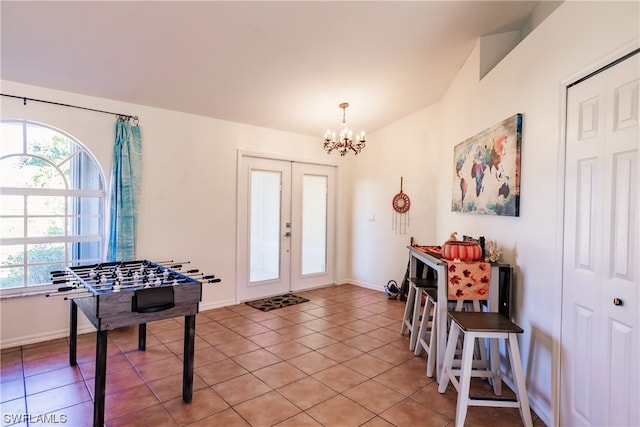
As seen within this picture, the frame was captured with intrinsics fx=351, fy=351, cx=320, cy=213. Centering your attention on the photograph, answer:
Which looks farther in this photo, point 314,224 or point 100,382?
point 314,224

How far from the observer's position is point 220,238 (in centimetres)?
473

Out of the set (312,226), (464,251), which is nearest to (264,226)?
(312,226)

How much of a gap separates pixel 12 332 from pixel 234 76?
129 inches

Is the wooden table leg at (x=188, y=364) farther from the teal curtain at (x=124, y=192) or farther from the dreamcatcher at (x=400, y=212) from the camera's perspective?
the dreamcatcher at (x=400, y=212)

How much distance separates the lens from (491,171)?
9.95 ft

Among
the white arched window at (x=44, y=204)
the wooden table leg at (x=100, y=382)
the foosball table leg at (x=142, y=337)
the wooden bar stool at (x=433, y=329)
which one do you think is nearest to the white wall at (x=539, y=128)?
the wooden bar stool at (x=433, y=329)

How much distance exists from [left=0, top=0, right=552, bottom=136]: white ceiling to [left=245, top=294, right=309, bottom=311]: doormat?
2.65 m

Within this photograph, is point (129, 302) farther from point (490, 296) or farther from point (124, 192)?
point (490, 296)

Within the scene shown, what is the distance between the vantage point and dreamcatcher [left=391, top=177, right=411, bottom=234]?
17.7ft

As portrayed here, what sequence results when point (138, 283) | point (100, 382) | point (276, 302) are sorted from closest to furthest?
point (100, 382), point (138, 283), point (276, 302)

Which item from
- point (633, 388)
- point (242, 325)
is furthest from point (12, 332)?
point (633, 388)

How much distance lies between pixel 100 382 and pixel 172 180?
261 cm

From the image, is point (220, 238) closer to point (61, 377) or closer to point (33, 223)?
point (33, 223)

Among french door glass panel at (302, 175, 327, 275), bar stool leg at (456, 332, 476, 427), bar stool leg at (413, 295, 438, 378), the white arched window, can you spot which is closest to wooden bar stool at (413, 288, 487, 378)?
bar stool leg at (413, 295, 438, 378)
